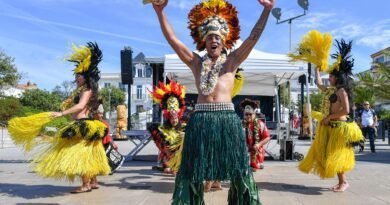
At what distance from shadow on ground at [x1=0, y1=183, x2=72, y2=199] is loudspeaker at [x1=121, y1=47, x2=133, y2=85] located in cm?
543

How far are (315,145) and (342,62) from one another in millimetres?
1220

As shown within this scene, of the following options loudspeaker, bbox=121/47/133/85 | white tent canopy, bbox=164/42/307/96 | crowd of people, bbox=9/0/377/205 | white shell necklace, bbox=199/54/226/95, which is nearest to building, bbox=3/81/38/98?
loudspeaker, bbox=121/47/133/85

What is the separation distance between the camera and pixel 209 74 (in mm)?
3594

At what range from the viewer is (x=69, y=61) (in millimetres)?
5961

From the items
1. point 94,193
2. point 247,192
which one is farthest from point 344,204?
point 94,193

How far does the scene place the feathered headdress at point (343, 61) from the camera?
598cm

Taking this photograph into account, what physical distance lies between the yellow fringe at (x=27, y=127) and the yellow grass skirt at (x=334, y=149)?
359cm

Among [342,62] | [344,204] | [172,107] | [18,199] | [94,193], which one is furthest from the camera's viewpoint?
[172,107]

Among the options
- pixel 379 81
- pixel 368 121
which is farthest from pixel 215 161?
pixel 379 81

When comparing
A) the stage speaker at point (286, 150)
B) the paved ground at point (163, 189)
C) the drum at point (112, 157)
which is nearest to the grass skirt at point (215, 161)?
the paved ground at point (163, 189)

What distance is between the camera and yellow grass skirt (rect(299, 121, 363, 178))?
5613 millimetres

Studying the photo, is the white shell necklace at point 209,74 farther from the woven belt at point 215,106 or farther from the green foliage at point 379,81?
the green foliage at point 379,81

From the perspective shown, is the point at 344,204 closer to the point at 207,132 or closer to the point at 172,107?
the point at 207,132

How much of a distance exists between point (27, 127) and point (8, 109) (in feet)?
81.6
